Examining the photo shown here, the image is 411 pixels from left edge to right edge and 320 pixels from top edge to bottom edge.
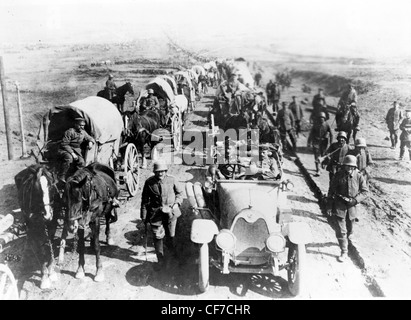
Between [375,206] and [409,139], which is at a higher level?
[409,139]

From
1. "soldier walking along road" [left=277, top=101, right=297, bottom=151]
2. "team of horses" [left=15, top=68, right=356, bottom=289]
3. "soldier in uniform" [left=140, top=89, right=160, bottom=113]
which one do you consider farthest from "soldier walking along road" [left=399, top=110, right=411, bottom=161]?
"team of horses" [left=15, top=68, right=356, bottom=289]

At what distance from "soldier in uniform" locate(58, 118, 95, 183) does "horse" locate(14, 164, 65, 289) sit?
1.21 meters

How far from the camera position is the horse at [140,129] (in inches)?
454

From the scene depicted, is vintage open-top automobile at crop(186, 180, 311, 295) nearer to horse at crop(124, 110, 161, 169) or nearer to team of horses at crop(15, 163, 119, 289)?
team of horses at crop(15, 163, 119, 289)

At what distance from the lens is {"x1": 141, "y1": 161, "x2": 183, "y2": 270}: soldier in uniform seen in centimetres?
656

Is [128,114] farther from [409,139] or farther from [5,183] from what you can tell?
[409,139]

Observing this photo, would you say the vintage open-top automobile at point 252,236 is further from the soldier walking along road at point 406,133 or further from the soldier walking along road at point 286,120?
the soldier walking along road at point 406,133

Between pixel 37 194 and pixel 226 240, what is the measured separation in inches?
124

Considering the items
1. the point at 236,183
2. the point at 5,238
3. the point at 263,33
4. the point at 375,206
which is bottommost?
the point at 375,206

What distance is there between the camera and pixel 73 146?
8352 millimetres

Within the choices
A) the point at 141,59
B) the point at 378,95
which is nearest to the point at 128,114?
the point at 378,95

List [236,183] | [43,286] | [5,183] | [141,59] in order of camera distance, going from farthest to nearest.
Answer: [141,59], [5,183], [236,183], [43,286]

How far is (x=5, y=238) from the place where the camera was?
6.58m
